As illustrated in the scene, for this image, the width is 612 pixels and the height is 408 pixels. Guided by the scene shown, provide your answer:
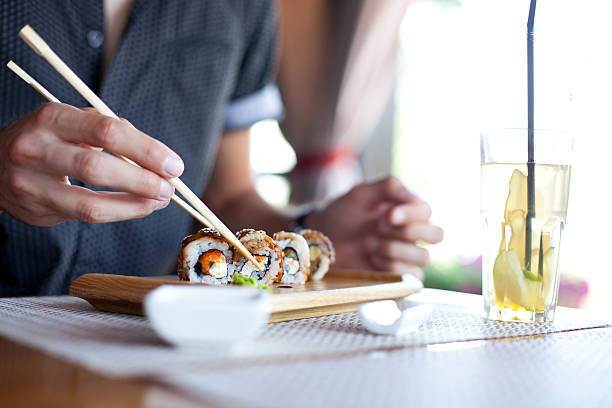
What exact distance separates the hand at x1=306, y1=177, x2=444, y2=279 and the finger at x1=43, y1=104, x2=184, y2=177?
0.69m

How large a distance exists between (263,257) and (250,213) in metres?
0.96

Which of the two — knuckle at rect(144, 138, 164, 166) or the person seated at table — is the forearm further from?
knuckle at rect(144, 138, 164, 166)

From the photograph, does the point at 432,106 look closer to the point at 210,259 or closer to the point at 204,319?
the point at 210,259

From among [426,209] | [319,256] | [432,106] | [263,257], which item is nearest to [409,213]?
[426,209]

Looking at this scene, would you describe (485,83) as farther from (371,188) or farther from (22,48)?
(22,48)

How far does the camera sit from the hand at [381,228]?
4.43 feet

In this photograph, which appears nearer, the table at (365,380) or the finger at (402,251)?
the table at (365,380)

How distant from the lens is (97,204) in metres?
0.81

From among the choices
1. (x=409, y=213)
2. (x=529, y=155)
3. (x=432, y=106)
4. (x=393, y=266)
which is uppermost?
(x=432, y=106)

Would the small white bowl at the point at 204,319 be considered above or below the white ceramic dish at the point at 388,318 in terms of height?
above

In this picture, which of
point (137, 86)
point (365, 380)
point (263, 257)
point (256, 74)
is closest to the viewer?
point (365, 380)

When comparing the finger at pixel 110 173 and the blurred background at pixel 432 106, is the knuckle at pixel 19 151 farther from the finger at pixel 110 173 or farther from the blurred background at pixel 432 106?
the blurred background at pixel 432 106

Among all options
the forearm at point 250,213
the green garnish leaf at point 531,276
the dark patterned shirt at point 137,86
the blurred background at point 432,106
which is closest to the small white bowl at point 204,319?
the green garnish leaf at point 531,276

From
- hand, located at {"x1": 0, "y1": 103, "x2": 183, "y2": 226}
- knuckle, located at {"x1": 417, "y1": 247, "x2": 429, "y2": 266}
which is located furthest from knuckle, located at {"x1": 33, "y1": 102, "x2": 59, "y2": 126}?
knuckle, located at {"x1": 417, "y1": 247, "x2": 429, "y2": 266}
